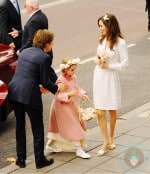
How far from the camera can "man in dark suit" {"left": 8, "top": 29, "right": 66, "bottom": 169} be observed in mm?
6574

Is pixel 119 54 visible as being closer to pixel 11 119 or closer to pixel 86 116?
pixel 86 116

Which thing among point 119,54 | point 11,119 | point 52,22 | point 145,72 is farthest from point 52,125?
point 52,22

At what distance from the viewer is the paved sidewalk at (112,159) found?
652 cm

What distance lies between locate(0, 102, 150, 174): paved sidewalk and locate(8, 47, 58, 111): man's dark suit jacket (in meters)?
0.76

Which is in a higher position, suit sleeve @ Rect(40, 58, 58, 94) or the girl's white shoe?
suit sleeve @ Rect(40, 58, 58, 94)

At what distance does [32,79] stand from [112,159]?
1.37 meters

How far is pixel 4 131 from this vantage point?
8.48 meters

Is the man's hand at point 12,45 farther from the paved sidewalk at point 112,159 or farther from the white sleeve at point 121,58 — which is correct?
the white sleeve at point 121,58

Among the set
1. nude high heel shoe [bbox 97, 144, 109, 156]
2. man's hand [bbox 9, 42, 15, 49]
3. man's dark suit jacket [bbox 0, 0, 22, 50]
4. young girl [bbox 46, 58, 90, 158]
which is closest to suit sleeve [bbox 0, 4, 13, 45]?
man's dark suit jacket [bbox 0, 0, 22, 50]

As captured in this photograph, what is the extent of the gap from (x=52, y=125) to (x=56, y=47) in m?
7.39

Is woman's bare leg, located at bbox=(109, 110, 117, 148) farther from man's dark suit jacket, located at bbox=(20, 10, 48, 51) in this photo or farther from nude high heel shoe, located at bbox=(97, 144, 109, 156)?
man's dark suit jacket, located at bbox=(20, 10, 48, 51)

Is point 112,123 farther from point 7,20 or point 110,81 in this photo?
point 7,20

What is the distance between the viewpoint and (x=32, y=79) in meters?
6.60
